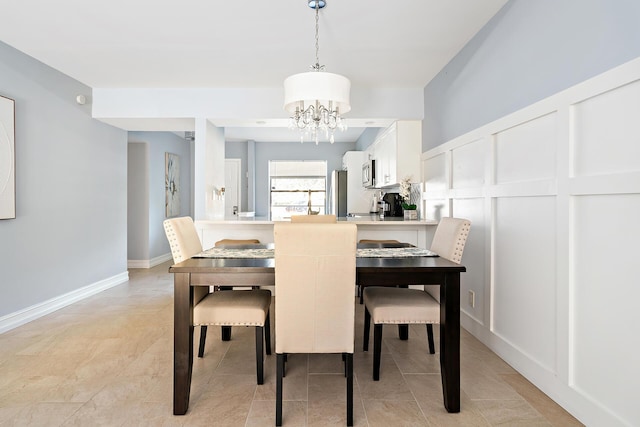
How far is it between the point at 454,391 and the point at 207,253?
1.68 meters

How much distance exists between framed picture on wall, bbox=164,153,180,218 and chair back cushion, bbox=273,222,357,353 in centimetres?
554

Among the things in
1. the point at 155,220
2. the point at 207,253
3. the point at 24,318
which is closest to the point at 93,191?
the point at 24,318

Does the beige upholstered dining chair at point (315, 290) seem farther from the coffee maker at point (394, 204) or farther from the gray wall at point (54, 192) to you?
the coffee maker at point (394, 204)

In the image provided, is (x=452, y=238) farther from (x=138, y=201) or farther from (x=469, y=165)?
(x=138, y=201)

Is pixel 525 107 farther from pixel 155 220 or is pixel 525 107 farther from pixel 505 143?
pixel 155 220

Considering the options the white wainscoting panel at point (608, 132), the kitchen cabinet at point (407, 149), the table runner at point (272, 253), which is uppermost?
the kitchen cabinet at point (407, 149)

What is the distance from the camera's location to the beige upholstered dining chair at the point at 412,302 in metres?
2.05

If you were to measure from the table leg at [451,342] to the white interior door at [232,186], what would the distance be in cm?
610

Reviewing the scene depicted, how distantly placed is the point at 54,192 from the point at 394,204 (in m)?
3.95

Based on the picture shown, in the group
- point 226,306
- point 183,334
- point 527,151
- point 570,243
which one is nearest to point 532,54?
point 527,151

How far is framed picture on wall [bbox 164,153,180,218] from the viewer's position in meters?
6.55

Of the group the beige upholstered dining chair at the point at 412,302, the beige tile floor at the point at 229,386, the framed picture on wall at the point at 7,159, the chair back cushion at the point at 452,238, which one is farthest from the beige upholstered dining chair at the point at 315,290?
the framed picture on wall at the point at 7,159

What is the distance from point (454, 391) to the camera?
1831 millimetres

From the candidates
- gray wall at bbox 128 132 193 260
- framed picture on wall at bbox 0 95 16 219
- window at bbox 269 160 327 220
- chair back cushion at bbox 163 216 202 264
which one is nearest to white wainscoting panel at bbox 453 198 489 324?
chair back cushion at bbox 163 216 202 264
